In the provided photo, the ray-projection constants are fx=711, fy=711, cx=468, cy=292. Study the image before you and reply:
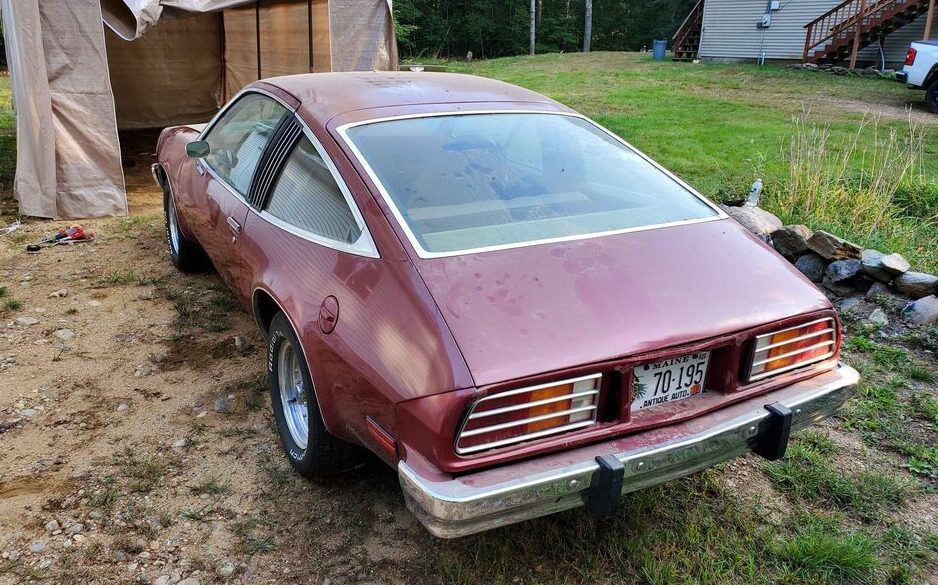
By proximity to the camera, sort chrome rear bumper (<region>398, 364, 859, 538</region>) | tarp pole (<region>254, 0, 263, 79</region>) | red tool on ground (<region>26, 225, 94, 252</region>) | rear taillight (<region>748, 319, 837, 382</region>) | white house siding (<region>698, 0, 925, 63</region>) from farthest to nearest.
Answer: white house siding (<region>698, 0, 925, 63</region>) → tarp pole (<region>254, 0, 263, 79</region>) → red tool on ground (<region>26, 225, 94, 252</region>) → rear taillight (<region>748, 319, 837, 382</region>) → chrome rear bumper (<region>398, 364, 859, 538</region>)

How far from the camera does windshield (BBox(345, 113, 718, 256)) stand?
102 inches

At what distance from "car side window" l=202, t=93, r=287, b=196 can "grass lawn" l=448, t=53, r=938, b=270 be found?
4103 mm

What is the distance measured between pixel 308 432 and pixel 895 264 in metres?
3.89

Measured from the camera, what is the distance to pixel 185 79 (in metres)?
11.8

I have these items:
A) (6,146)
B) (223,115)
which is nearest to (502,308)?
(223,115)

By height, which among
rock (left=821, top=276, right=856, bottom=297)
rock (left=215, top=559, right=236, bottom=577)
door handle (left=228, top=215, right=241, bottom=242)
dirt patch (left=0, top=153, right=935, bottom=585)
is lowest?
rock (left=215, top=559, right=236, bottom=577)

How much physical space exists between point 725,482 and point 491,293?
1.51 m

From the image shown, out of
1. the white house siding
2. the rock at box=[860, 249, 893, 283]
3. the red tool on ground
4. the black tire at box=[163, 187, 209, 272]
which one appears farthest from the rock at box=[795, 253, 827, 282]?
the white house siding

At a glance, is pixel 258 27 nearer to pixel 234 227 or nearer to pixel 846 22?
pixel 234 227

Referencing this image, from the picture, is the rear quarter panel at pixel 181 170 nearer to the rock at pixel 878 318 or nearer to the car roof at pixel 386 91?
the car roof at pixel 386 91

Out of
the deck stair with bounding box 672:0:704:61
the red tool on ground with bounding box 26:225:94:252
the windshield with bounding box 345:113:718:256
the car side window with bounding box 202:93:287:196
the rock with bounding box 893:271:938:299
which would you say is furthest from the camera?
the deck stair with bounding box 672:0:704:61

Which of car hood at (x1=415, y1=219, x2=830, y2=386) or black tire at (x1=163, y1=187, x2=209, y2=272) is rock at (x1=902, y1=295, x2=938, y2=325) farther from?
black tire at (x1=163, y1=187, x2=209, y2=272)

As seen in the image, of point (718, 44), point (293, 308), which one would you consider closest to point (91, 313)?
point (293, 308)

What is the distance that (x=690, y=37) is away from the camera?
23.2m
